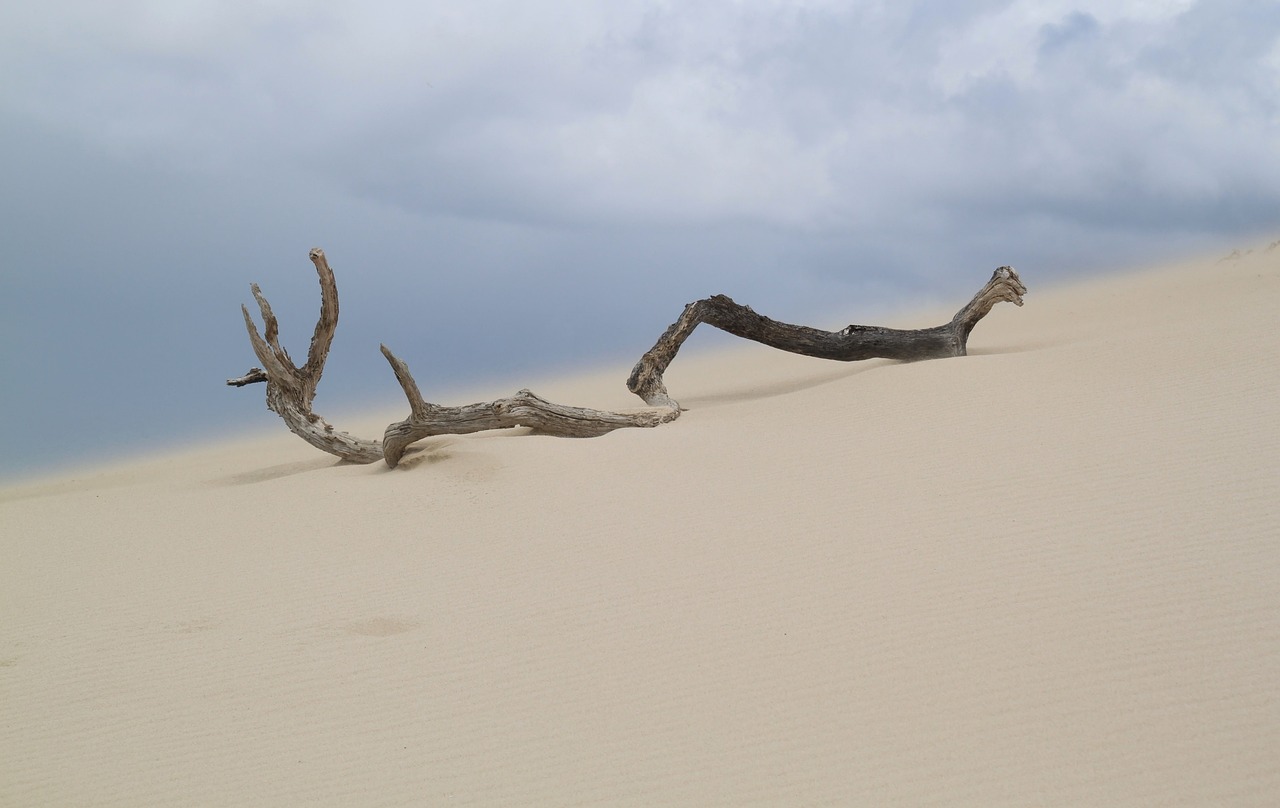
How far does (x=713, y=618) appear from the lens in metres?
5.57

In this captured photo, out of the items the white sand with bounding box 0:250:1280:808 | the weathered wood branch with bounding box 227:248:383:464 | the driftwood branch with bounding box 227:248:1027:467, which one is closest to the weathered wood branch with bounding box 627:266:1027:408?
the driftwood branch with bounding box 227:248:1027:467

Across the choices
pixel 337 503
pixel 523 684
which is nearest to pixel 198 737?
pixel 523 684

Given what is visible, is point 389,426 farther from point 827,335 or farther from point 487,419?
point 827,335

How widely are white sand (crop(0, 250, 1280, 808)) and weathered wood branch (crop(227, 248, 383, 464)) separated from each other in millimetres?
1304

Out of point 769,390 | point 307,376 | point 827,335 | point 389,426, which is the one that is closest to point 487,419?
point 389,426

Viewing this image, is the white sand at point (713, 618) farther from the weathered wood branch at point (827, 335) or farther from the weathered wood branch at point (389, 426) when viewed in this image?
the weathered wood branch at point (827, 335)

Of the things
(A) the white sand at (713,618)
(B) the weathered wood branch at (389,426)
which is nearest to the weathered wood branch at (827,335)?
(B) the weathered wood branch at (389,426)

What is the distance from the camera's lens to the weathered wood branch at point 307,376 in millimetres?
10766

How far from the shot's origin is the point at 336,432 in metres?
11.1

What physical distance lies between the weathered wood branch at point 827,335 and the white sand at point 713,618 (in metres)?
2.26

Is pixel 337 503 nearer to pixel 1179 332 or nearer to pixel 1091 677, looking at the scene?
pixel 1091 677

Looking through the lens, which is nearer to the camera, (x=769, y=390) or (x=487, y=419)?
(x=487, y=419)

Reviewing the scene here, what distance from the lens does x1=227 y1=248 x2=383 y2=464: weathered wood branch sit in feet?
35.3

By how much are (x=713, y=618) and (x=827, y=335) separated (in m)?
7.36
